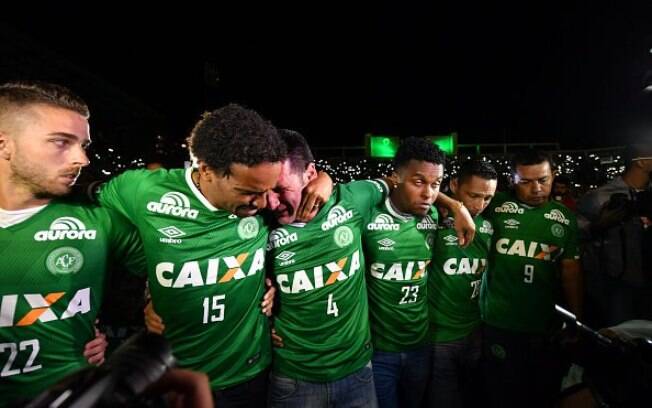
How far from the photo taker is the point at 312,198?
8.11 ft

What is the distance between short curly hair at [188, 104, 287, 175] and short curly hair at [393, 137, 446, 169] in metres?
1.32

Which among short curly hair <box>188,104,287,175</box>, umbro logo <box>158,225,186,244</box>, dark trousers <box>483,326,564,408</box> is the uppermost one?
short curly hair <box>188,104,287,175</box>

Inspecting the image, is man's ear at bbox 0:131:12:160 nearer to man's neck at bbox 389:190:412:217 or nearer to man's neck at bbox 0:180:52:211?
man's neck at bbox 0:180:52:211

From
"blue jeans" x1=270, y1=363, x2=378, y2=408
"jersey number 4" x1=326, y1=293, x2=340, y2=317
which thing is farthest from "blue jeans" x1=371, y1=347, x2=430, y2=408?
"jersey number 4" x1=326, y1=293, x2=340, y2=317

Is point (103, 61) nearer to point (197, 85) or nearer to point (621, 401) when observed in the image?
point (197, 85)

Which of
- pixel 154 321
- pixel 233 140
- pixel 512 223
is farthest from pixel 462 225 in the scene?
pixel 154 321

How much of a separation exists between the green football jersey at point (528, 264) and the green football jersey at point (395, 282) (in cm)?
92

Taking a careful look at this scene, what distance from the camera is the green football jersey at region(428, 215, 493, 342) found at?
10.2ft

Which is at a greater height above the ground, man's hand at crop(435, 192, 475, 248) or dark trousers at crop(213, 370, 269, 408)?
man's hand at crop(435, 192, 475, 248)

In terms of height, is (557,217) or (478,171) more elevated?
(478,171)

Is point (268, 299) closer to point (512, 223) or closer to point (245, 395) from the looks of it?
point (245, 395)

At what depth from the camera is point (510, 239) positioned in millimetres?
3490

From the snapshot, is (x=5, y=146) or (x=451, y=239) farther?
(x=451, y=239)

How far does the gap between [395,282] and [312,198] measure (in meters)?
0.95
